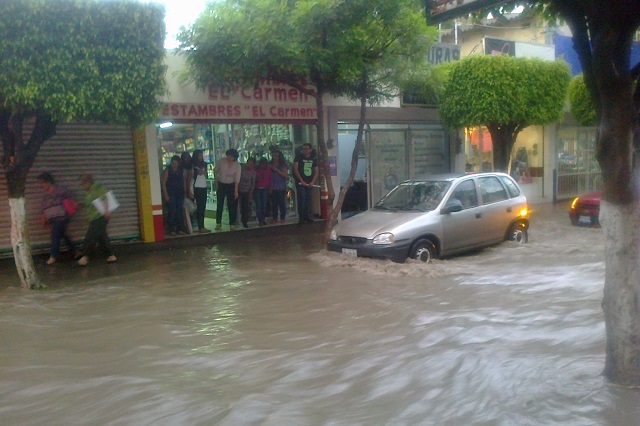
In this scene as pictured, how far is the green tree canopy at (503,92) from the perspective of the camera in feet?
48.8

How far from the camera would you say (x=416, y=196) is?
1060 centimetres

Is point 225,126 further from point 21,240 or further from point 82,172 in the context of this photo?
point 21,240

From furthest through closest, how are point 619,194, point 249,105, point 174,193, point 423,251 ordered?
point 249,105 < point 174,193 < point 423,251 < point 619,194

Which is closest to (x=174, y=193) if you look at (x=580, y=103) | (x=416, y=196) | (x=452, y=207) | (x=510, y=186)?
(x=416, y=196)

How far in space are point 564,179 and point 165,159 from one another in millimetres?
14470

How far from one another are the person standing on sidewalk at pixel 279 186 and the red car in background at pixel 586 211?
6.68 meters

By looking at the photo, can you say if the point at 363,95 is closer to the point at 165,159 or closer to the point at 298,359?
the point at 165,159

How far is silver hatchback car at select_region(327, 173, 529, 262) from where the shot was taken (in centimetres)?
941

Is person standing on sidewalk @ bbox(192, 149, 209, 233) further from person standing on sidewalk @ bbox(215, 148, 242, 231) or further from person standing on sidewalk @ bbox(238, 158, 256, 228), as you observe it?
person standing on sidewalk @ bbox(238, 158, 256, 228)

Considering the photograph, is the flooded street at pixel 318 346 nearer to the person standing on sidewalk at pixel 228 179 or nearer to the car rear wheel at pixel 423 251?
the car rear wheel at pixel 423 251

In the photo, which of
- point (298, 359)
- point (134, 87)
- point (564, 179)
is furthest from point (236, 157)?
point (564, 179)

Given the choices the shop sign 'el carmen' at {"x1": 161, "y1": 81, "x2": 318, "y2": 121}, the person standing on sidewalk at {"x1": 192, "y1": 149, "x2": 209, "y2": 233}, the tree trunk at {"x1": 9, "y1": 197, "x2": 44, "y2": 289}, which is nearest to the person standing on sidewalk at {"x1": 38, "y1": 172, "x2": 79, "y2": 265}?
the tree trunk at {"x1": 9, "y1": 197, "x2": 44, "y2": 289}

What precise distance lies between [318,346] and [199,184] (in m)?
8.11

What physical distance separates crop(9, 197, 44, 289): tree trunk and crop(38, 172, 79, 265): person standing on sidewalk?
199cm
